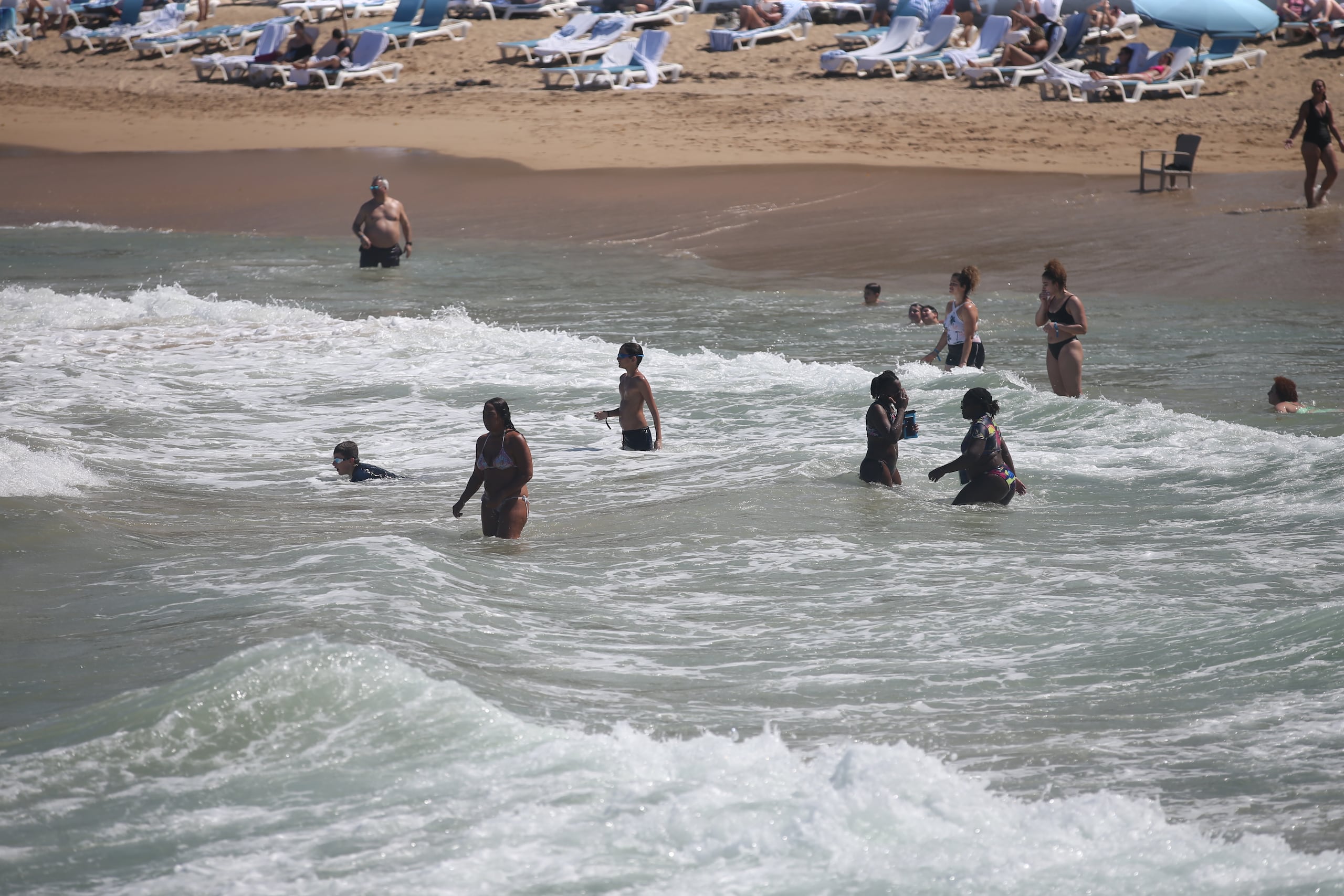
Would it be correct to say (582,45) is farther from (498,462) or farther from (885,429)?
(498,462)

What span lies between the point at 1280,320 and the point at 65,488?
36.4 ft

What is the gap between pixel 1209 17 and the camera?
24391mm

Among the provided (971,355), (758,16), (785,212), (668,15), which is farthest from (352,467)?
(668,15)

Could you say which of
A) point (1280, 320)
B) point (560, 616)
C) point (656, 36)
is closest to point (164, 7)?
point (656, 36)

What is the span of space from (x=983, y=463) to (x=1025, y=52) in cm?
2069

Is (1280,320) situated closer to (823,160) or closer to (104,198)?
(823,160)

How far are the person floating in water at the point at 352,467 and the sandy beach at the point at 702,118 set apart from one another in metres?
13.4

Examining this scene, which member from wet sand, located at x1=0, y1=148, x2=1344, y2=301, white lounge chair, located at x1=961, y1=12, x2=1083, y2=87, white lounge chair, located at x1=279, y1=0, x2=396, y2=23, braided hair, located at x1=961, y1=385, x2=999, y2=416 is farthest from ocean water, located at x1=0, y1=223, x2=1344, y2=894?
white lounge chair, located at x1=279, y1=0, x2=396, y2=23

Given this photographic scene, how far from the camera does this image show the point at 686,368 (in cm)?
1280

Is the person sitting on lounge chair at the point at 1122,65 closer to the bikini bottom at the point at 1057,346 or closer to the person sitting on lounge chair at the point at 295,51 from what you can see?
the bikini bottom at the point at 1057,346

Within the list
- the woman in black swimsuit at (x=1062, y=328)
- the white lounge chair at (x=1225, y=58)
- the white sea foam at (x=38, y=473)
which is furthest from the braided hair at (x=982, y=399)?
the white lounge chair at (x=1225, y=58)

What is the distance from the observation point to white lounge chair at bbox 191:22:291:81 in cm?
3036

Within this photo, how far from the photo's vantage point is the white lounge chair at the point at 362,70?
95.1 feet

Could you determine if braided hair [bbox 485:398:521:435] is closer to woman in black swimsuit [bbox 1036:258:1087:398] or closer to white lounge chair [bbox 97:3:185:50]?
woman in black swimsuit [bbox 1036:258:1087:398]
